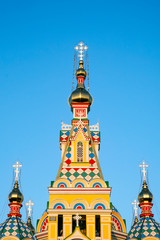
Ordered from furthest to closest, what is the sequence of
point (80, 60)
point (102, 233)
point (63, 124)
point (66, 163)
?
point (80, 60) < point (63, 124) < point (66, 163) < point (102, 233)

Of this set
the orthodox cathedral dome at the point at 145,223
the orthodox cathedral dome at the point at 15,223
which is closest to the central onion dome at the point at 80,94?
the orthodox cathedral dome at the point at 15,223

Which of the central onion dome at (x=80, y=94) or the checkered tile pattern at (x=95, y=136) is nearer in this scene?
the checkered tile pattern at (x=95, y=136)

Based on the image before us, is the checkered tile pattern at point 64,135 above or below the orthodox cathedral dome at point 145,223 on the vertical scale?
above

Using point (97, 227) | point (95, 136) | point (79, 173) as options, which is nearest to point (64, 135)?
point (95, 136)

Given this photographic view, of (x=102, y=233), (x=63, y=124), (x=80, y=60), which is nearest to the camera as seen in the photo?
(x=102, y=233)

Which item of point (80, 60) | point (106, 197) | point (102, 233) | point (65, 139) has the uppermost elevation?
point (80, 60)

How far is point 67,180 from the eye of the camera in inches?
1029

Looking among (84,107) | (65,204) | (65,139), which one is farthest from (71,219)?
(84,107)

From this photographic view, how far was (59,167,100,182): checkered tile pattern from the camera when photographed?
26547mm

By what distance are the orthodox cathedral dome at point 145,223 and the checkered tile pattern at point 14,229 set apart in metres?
5.70

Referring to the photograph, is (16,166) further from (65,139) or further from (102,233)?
(102,233)

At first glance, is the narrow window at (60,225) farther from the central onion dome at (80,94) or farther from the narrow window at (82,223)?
the central onion dome at (80,94)

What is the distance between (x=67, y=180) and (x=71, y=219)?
7.08ft

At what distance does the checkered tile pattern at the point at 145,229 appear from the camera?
26.5 metres
